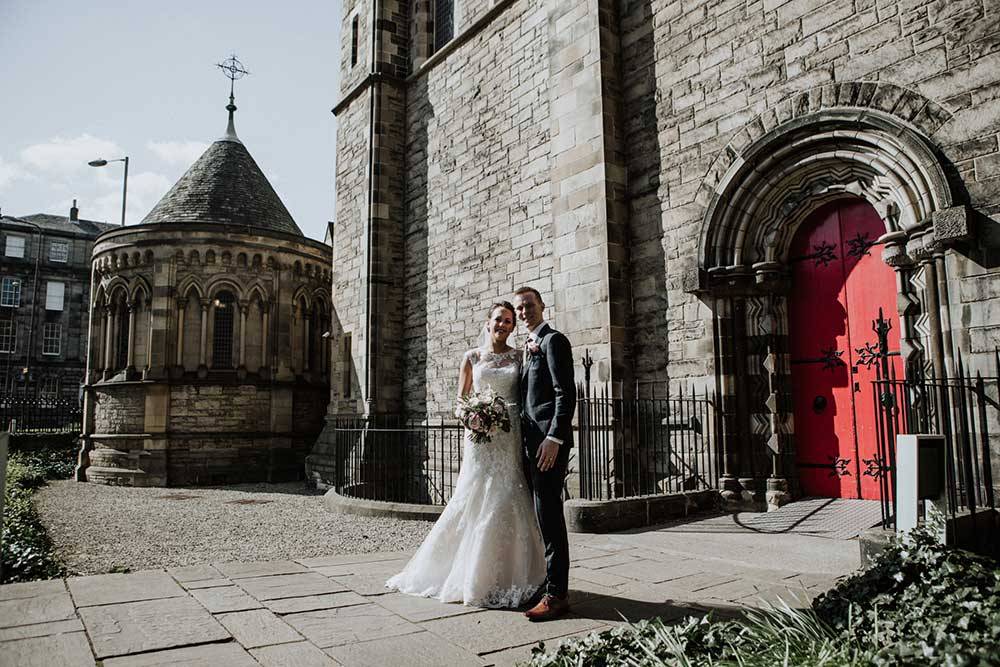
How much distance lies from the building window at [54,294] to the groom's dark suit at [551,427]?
4671cm

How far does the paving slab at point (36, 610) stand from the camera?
370cm

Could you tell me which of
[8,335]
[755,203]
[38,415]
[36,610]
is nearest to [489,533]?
[36,610]

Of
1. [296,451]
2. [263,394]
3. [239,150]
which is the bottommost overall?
[296,451]

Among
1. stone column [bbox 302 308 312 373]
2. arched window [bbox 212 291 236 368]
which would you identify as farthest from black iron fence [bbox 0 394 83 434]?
stone column [bbox 302 308 312 373]

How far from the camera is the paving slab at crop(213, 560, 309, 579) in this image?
5.02 meters

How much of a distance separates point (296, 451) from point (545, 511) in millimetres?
16392

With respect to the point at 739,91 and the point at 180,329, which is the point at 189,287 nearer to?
the point at 180,329

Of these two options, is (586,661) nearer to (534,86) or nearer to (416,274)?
(534,86)

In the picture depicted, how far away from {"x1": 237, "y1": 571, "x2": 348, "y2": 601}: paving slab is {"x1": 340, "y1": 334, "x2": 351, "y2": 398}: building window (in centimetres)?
993

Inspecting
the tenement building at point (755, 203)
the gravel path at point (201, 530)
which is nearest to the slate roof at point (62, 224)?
the gravel path at point (201, 530)

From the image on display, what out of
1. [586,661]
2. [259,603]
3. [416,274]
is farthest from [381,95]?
[586,661]

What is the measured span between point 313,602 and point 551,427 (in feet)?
6.18

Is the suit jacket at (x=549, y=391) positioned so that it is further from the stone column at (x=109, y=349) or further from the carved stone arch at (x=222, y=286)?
the stone column at (x=109, y=349)

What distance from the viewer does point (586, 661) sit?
2859mm
